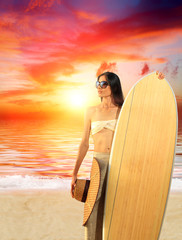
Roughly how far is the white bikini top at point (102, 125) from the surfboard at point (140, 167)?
1.7 inches

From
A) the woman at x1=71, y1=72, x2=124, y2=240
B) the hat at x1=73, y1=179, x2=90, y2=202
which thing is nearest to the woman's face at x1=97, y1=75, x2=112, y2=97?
the woman at x1=71, y1=72, x2=124, y2=240

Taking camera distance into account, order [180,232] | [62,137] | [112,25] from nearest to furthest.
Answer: [180,232], [112,25], [62,137]

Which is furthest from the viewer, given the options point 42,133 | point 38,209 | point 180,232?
point 42,133

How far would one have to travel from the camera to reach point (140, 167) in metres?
2.06

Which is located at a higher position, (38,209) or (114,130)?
(114,130)

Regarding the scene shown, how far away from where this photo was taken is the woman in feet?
6.64

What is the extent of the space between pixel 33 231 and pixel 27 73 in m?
10.2

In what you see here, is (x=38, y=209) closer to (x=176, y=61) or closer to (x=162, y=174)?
(x=162, y=174)

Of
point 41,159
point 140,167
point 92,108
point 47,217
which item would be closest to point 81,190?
point 140,167

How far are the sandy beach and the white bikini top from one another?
1.90 m

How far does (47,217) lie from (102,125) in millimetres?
2730

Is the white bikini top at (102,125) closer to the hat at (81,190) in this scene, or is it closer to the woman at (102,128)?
the woman at (102,128)

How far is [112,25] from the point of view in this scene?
11414 mm

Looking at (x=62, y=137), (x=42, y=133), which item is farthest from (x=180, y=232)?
(x=42, y=133)
